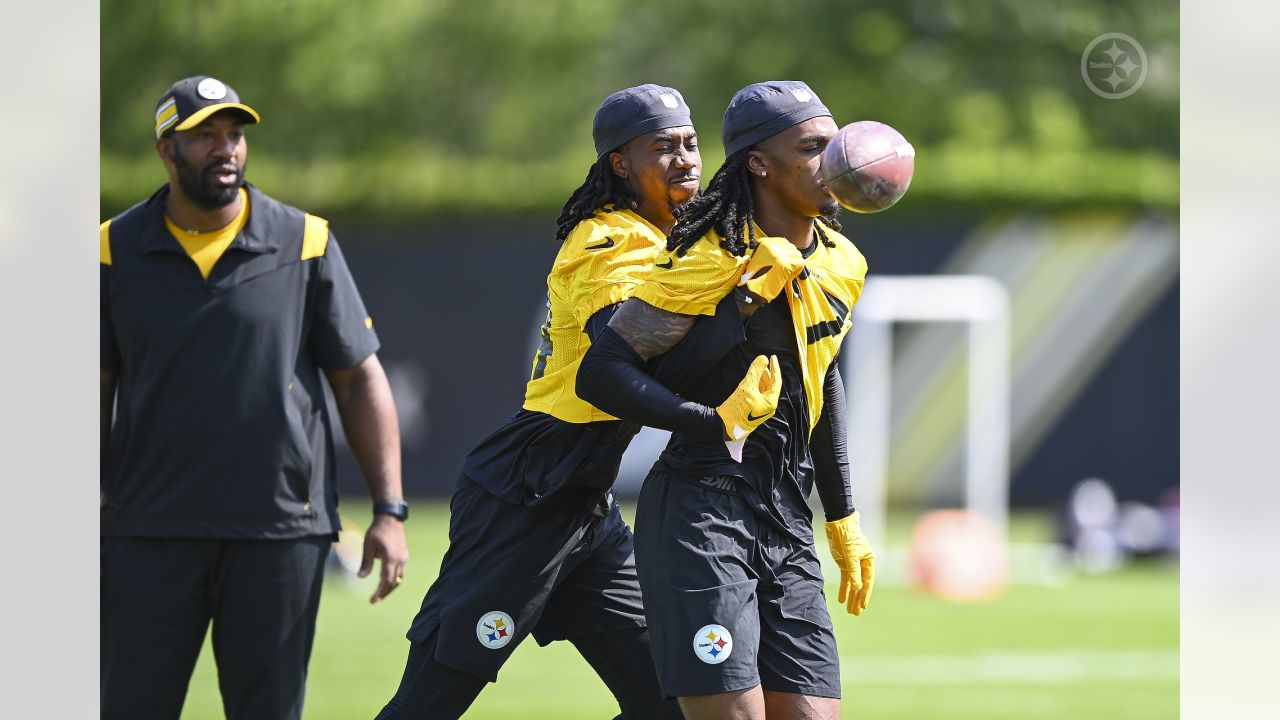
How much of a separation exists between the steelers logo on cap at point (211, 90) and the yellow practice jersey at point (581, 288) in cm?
137

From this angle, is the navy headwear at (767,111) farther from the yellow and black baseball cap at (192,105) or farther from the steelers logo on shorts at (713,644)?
the yellow and black baseball cap at (192,105)

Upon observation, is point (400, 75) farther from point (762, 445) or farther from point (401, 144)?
point (762, 445)

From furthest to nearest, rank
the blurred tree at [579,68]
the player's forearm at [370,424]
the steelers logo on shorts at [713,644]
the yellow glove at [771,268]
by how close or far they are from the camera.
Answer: the blurred tree at [579,68], the player's forearm at [370,424], the yellow glove at [771,268], the steelers logo on shorts at [713,644]

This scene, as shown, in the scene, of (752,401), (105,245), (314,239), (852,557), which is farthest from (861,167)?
(105,245)

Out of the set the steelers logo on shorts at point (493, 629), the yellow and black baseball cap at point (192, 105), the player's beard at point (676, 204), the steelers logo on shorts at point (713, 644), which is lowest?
the steelers logo on shorts at point (493, 629)

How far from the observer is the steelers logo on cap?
5605mm

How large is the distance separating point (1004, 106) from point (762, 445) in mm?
20578

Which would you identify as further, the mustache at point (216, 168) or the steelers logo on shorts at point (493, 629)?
A: the mustache at point (216, 168)

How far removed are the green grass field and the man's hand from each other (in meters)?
3.40

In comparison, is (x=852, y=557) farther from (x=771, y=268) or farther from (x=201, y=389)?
(x=201, y=389)

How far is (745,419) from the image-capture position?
445 cm

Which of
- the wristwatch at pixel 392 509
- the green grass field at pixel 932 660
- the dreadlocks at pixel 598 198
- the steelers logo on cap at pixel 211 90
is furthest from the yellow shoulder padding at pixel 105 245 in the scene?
the green grass field at pixel 932 660

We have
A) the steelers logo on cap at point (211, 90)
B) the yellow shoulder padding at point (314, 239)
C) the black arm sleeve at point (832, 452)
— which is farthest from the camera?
the yellow shoulder padding at point (314, 239)

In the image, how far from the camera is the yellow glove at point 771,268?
4.52 meters
